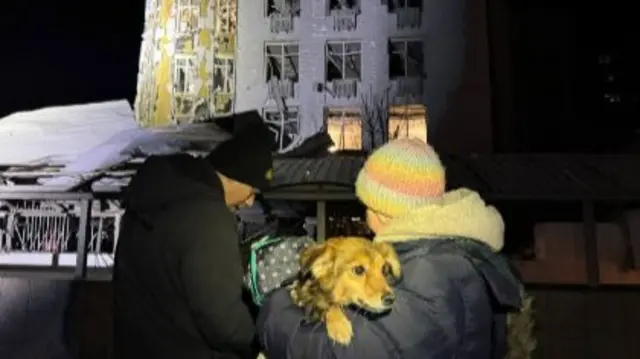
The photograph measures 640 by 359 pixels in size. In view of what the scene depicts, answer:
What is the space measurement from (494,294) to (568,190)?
972 cm

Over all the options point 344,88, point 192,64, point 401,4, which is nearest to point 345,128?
point 344,88

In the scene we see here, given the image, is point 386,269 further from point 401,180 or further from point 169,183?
point 169,183

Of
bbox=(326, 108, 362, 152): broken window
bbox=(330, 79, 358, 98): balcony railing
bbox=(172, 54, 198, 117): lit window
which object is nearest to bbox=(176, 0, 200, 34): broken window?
bbox=(172, 54, 198, 117): lit window

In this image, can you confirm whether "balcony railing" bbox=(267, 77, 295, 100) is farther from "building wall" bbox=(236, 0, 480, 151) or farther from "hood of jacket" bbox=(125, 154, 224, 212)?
"hood of jacket" bbox=(125, 154, 224, 212)

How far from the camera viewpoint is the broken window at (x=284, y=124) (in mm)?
21156

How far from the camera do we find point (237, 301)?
280 cm

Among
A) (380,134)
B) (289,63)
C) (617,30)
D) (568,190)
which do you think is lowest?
(568,190)

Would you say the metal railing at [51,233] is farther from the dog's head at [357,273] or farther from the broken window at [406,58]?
the dog's head at [357,273]

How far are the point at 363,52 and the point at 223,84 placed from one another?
5038 millimetres

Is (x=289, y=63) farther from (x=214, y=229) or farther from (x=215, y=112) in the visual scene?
(x=214, y=229)

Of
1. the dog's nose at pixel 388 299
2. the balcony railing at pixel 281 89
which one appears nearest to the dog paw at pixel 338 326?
the dog's nose at pixel 388 299

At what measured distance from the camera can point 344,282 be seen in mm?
1985

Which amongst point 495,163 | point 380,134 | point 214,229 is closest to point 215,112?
point 380,134

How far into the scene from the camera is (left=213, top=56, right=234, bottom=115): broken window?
21625 mm
